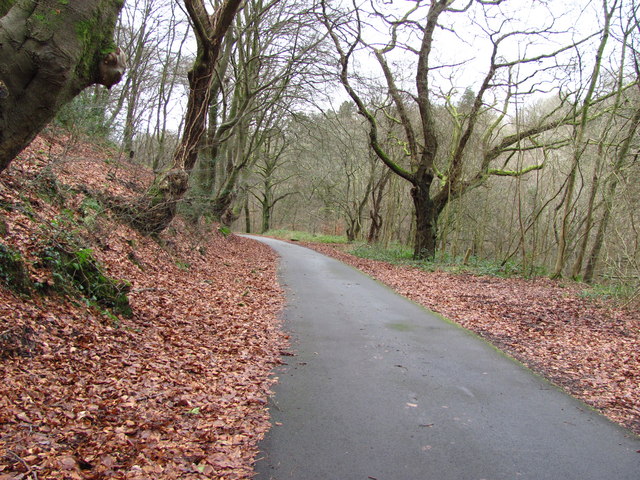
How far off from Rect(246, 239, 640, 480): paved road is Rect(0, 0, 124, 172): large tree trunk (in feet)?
10.7

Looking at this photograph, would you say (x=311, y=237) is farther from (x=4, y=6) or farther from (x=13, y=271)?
(x=4, y=6)

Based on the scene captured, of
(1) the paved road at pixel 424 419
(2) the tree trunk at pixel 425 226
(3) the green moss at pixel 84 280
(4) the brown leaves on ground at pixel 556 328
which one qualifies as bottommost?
(1) the paved road at pixel 424 419

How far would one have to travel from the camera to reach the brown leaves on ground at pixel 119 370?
3.05 m

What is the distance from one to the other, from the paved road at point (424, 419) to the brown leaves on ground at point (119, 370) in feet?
1.43

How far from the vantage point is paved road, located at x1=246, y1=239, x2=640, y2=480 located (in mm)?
3387

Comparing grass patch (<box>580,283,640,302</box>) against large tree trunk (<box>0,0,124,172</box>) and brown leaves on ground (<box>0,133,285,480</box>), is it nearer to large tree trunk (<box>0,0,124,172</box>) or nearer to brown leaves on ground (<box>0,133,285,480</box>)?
brown leaves on ground (<box>0,133,285,480</box>)

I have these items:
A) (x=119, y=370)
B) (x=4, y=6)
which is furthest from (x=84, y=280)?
(x=4, y=6)

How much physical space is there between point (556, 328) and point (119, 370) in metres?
7.63

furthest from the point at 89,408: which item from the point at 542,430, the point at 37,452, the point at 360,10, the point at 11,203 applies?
the point at 360,10

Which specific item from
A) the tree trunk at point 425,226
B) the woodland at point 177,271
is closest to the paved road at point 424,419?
the woodland at point 177,271

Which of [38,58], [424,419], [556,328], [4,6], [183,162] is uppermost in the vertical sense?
[4,6]

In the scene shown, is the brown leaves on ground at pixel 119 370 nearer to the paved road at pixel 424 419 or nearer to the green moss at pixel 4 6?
the paved road at pixel 424 419

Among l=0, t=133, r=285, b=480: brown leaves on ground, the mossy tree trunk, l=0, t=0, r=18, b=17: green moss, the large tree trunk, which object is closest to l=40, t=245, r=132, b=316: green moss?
l=0, t=133, r=285, b=480: brown leaves on ground

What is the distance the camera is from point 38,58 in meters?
3.09
